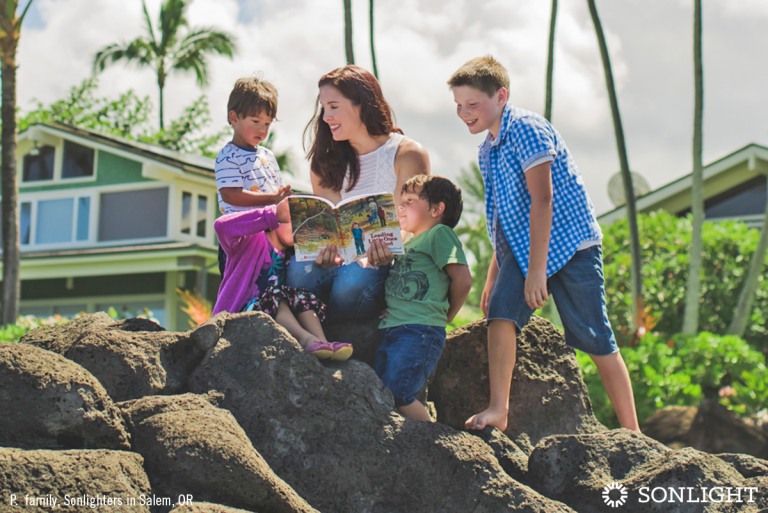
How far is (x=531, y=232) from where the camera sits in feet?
11.4

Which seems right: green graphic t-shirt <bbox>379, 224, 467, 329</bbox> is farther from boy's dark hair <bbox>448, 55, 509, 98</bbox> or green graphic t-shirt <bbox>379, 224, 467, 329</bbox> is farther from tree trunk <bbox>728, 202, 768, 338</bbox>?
tree trunk <bbox>728, 202, 768, 338</bbox>

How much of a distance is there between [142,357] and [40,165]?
18.5m

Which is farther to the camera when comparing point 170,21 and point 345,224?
point 170,21

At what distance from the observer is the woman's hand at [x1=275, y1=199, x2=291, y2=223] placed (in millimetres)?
3574

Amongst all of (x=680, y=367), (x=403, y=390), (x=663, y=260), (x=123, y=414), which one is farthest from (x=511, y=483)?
(x=663, y=260)

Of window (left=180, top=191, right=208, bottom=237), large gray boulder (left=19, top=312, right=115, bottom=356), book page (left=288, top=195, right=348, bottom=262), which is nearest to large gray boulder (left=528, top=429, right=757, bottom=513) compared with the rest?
book page (left=288, top=195, right=348, bottom=262)

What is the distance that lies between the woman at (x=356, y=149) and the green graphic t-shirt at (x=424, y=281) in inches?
4.9

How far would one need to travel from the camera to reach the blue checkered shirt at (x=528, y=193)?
3545 mm

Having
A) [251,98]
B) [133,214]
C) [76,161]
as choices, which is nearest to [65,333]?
[251,98]

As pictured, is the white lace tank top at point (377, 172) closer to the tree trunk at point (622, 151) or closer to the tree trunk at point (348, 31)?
the tree trunk at point (348, 31)

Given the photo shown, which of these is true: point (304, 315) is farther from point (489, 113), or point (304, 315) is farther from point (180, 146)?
point (180, 146)

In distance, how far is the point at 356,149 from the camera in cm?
413

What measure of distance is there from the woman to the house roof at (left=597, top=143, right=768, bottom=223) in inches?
519

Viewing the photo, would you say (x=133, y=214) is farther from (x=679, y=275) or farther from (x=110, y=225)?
(x=679, y=275)
